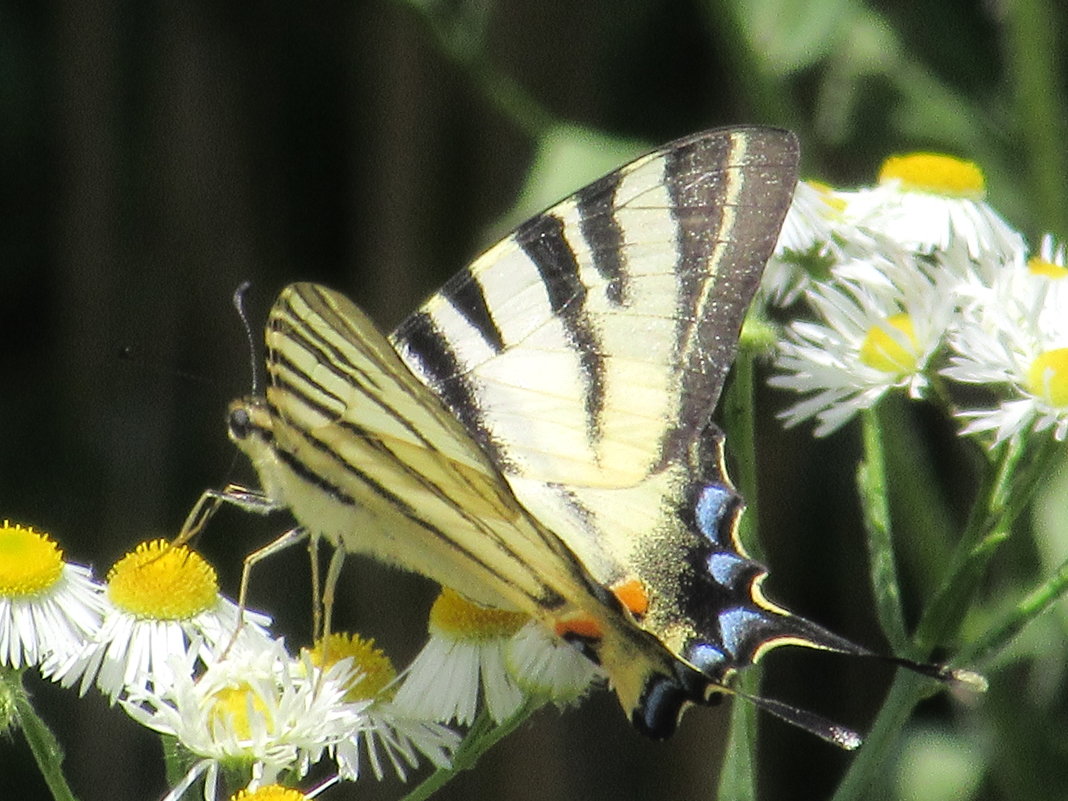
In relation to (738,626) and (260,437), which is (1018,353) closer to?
(738,626)

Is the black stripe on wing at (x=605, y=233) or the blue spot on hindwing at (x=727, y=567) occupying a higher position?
the black stripe on wing at (x=605, y=233)

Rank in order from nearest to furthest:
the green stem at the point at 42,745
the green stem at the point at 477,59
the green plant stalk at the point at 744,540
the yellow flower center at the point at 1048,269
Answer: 1. the green stem at the point at 42,745
2. the green plant stalk at the point at 744,540
3. the yellow flower center at the point at 1048,269
4. the green stem at the point at 477,59

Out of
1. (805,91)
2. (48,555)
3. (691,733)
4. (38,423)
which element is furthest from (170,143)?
(48,555)

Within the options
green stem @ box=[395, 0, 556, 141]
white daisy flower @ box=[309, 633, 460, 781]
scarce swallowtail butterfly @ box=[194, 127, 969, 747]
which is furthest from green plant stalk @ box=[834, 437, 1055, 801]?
green stem @ box=[395, 0, 556, 141]

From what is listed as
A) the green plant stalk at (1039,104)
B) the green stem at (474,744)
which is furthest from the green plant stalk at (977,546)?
the green plant stalk at (1039,104)

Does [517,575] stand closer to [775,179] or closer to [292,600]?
[775,179]

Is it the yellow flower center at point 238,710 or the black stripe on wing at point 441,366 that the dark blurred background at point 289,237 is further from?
the yellow flower center at point 238,710
